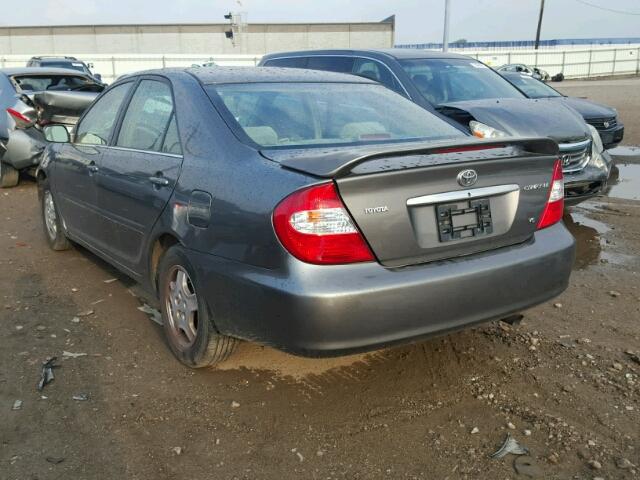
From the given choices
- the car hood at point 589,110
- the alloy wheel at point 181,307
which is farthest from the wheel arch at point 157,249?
the car hood at point 589,110

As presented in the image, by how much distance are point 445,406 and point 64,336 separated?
7.97 feet

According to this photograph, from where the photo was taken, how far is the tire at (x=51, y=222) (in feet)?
18.3

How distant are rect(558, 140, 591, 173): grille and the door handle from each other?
4298mm

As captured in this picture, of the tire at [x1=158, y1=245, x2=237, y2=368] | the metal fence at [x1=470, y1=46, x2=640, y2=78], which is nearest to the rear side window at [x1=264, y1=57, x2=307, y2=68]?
the tire at [x1=158, y1=245, x2=237, y2=368]

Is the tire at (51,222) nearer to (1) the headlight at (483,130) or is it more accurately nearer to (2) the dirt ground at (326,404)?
(2) the dirt ground at (326,404)

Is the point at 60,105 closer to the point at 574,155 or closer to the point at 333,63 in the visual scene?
the point at 333,63

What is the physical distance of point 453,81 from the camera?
736 centimetres

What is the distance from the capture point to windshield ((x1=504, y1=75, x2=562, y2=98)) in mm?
9531

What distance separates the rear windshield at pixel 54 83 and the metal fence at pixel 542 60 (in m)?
27.9

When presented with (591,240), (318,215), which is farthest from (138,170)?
(591,240)

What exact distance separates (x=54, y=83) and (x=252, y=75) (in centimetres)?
735

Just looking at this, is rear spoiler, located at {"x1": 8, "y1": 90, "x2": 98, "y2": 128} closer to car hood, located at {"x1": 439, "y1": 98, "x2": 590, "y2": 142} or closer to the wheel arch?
car hood, located at {"x1": 439, "y1": 98, "x2": 590, "y2": 142}

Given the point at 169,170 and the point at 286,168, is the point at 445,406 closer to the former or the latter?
the point at 286,168

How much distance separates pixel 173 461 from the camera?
8.75 feet
